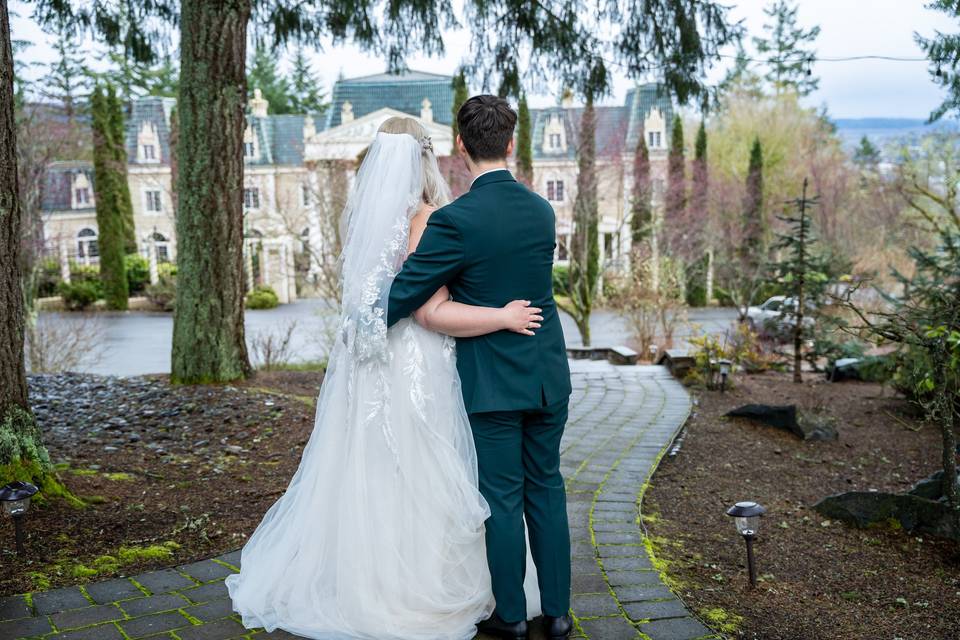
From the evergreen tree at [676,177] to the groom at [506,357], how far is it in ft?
66.7

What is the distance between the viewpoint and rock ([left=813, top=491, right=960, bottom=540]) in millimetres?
3559

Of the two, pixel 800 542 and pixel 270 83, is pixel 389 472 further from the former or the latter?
pixel 270 83

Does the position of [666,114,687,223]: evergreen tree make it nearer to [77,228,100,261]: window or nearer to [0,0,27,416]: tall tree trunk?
[0,0,27,416]: tall tree trunk

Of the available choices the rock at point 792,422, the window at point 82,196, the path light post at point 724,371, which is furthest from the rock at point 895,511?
the window at point 82,196

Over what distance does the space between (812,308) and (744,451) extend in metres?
4.70

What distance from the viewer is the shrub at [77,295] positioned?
83.3ft

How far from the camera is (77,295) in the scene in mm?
25516

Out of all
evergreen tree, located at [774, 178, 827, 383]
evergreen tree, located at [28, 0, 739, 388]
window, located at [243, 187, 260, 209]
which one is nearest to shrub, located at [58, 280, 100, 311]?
window, located at [243, 187, 260, 209]

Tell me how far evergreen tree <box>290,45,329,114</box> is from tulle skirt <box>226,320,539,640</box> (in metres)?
45.1

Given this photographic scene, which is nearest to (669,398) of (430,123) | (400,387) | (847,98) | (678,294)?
(400,387)

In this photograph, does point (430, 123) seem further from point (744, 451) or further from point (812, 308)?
point (744, 451)

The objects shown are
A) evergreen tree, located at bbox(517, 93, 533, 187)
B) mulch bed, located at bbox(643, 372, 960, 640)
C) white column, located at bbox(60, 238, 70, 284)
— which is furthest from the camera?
white column, located at bbox(60, 238, 70, 284)

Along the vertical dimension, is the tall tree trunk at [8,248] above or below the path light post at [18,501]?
above

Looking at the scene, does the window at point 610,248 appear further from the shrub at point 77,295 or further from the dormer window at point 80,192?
the dormer window at point 80,192
